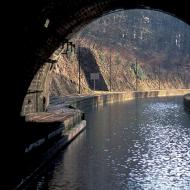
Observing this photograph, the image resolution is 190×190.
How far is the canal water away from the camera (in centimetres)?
→ 2355

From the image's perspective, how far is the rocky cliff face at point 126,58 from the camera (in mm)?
108625

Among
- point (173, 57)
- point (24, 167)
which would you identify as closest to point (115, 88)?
point (173, 57)

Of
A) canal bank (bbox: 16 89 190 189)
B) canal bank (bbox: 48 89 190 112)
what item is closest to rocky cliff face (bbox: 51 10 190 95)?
canal bank (bbox: 48 89 190 112)

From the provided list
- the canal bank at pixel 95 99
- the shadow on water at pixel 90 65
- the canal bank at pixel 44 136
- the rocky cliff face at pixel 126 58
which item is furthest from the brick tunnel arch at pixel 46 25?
the shadow on water at pixel 90 65

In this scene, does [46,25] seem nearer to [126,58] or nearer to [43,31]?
[43,31]

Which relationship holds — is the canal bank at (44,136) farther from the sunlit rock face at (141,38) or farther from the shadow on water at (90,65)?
the sunlit rock face at (141,38)

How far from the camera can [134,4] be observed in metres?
42.6

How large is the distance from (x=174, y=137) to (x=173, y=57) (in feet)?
441

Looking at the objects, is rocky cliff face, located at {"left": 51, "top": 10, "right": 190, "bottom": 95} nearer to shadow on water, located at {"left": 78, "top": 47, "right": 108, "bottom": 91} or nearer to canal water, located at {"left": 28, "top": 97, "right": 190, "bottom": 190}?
shadow on water, located at {"left": 78, "top": 47, "right": 108, "bottom": 91}

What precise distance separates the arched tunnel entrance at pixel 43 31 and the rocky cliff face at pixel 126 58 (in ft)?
145

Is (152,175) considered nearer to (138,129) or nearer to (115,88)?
(138,129)

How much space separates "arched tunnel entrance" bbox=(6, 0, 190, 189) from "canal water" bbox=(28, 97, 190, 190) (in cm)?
348

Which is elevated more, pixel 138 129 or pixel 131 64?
pixel 131 64

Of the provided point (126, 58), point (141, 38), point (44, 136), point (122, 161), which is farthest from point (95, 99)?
point (141, 38)
